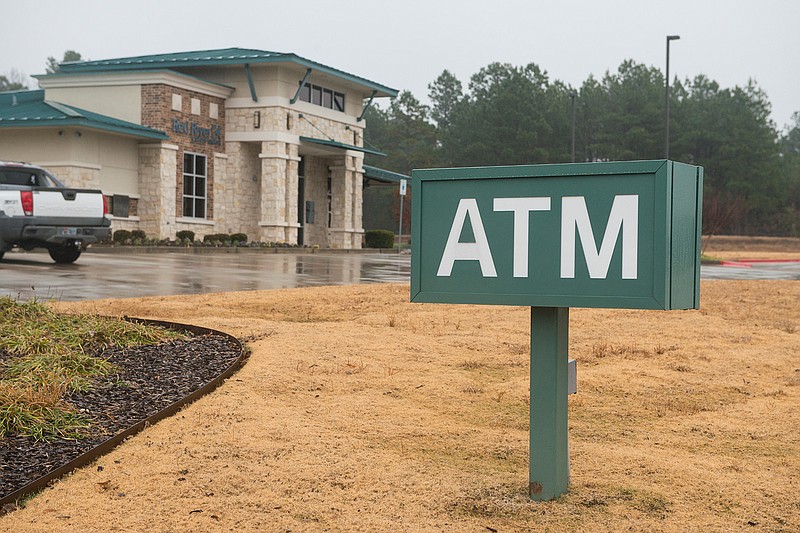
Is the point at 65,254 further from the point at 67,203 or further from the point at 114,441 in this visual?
the point at 114,441

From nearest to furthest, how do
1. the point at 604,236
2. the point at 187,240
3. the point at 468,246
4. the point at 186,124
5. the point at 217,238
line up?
the point at 604,236, the point at 468,246, the point at 187,240, the point at 217,238, the point at 186,124

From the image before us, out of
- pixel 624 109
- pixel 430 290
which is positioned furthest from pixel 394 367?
pixel 624 109

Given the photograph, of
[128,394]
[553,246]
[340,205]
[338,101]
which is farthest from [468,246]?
[340,205]

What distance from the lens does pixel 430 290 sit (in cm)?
382

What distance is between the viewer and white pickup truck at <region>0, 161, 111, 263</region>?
17250 mm

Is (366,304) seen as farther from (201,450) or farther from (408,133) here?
(408,133)

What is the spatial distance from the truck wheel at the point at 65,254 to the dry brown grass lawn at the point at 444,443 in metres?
11.4

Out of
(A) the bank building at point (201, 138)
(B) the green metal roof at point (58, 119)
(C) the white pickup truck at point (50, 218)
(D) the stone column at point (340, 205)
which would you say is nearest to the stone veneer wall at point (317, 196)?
(A) the bank building at point (201, 138)

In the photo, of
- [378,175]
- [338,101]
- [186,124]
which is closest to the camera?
[186,124]

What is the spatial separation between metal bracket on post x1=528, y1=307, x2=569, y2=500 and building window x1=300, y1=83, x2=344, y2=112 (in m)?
35.6

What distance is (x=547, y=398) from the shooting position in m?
3.85

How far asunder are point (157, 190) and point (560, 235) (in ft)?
105

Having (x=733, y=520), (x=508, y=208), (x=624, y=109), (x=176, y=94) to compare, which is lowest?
(x=733, y=520)

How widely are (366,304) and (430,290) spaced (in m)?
7.27
